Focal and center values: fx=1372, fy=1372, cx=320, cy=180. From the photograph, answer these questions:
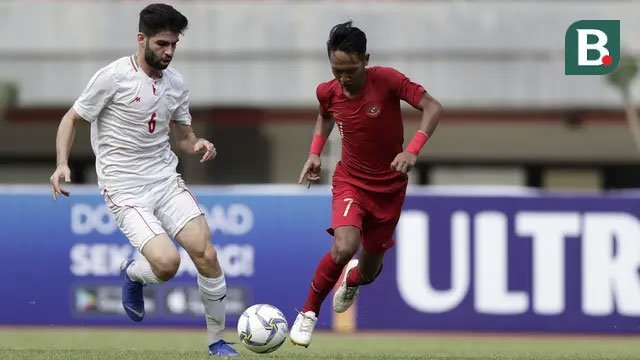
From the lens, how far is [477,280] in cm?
1480

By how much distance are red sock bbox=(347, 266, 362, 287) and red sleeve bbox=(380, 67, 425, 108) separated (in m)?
1.56

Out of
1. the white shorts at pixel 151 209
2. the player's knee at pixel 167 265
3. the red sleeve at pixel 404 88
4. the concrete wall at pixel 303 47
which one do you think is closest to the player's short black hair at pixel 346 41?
the red sleeve at pixel 404 88

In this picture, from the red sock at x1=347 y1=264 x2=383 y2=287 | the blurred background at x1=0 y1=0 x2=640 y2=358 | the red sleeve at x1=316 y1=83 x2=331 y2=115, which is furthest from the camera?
the blurred background at x1=0 y1=0 x2=640 y2=358

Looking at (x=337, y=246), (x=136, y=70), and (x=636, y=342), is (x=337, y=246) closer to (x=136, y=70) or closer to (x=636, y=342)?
(x=136, y=70)

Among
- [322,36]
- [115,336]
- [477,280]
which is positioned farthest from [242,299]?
[322,36]

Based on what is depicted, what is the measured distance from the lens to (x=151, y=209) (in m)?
9.09

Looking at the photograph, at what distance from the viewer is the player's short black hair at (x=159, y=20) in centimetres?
873

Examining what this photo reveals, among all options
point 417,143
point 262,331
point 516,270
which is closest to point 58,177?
point 262,331

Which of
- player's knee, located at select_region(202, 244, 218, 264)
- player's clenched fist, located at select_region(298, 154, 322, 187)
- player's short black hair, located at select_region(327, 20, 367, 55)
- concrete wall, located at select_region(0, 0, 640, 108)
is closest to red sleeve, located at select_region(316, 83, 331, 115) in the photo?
player's clenched fist, located at select_region(298, 154, 322, 187)

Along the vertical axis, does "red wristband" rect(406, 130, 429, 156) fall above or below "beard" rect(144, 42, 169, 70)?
below

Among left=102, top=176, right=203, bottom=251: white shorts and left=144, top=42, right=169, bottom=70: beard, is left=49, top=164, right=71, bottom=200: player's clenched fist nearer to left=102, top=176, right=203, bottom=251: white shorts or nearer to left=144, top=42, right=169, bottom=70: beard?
left=102, top=176, right=203, bottom=251: white shorts

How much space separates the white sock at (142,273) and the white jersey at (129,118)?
61 cm

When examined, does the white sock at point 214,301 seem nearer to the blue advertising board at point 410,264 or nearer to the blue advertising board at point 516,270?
the blue advertising board at point 410,264

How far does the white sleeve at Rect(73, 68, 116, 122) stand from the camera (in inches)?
349
